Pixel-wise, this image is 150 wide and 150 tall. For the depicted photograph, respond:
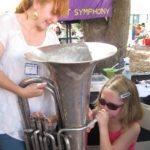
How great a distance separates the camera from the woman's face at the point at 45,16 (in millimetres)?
1200

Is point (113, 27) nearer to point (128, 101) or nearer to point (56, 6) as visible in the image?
point (128, 101)

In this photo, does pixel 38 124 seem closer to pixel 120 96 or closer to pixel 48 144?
pixel 48 144

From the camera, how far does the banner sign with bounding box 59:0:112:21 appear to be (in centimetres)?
325

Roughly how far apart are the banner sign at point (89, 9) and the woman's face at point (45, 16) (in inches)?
80.0

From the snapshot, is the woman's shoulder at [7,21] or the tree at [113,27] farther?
the tree at [113,27]

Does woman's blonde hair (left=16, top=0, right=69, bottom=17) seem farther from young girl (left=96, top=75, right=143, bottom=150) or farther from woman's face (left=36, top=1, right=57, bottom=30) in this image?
young girl (left=96, top=75, right=143, bottom=150)

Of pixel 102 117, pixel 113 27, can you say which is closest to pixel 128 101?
pixel 102 117

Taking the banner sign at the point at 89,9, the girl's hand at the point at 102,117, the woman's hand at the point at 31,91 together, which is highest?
the banner sign at the point at 89,9

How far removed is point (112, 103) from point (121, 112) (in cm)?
7

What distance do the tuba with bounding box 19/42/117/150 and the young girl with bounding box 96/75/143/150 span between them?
33cm

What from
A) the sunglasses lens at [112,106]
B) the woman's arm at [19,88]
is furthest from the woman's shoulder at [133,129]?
the woman's arm at [19,88]

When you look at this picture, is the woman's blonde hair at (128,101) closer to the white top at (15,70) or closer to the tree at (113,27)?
the white top at (15,70)

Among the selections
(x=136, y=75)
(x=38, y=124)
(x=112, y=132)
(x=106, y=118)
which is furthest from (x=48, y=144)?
(x=136, y=75)

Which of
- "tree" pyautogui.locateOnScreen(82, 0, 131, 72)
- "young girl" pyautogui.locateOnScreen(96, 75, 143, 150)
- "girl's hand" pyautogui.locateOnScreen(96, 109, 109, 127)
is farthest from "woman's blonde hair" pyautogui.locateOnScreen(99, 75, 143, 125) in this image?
"tree" pyautogui.locateOnScreen(82, 0, 131, 72)
